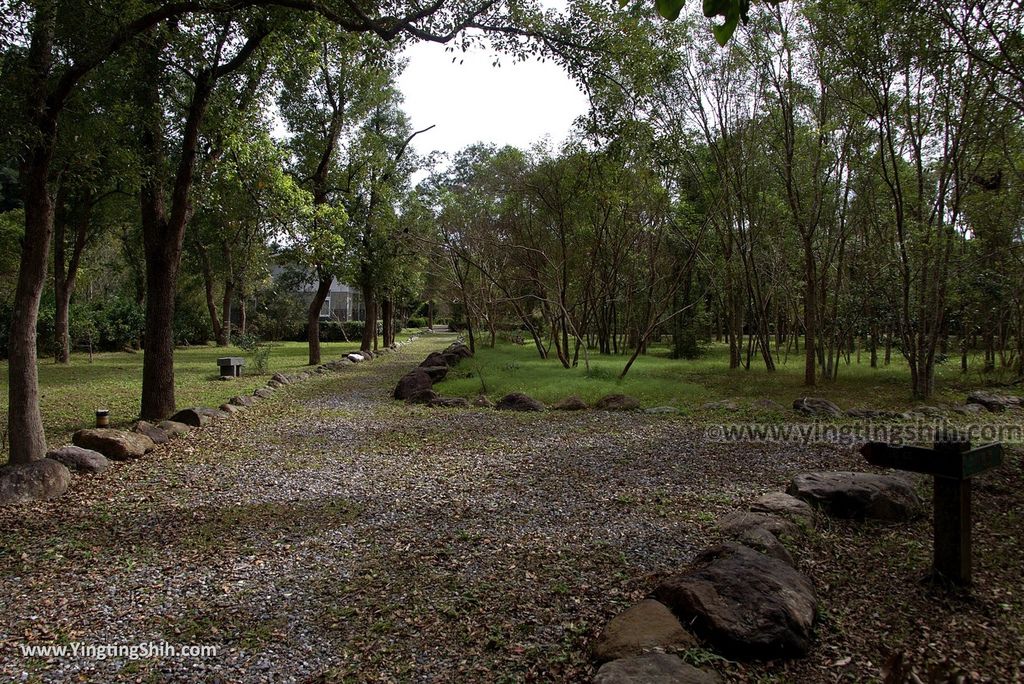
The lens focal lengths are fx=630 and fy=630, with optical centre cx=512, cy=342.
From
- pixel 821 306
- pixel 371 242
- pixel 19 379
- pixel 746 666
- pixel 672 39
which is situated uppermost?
pixel 672 39

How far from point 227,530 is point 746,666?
135 inches

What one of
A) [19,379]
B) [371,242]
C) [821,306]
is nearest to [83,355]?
[371,242]

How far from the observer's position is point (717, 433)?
7691mm

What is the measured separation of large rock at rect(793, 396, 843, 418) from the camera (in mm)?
8674

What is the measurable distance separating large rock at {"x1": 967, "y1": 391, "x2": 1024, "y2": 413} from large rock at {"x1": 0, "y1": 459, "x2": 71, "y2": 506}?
36.6 feet

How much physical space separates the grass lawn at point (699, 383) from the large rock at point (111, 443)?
6118mm

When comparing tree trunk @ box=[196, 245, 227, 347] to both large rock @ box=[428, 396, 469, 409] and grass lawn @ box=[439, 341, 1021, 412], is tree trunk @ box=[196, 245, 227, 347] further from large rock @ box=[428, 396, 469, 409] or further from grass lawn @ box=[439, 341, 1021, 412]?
large rock @ box=[428, 396, 469, 409]

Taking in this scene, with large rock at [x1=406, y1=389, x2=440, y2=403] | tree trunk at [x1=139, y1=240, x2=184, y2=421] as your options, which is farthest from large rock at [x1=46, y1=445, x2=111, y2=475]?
large rock at [x1=406, y1=389, x2=440, y2=403]

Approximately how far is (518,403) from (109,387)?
785cm

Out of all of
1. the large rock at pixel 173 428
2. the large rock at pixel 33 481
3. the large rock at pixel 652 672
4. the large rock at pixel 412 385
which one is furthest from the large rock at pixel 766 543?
the large rock at pixel 412 385

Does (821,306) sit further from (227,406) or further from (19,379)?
(19,379)

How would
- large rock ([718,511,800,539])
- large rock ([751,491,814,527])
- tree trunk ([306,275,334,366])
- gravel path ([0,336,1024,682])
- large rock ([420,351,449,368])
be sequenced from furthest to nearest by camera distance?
tree trunk ([306,275,334,366])
large rock ([420,351,449,368])
large rock ([751,491,814,527])
large rock ([718,511,800,539])
gravel path ([0,336,1024,682])

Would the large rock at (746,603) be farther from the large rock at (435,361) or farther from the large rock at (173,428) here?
the large rock at (435,361)

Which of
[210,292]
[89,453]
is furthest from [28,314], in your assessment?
[210,292]
